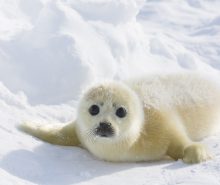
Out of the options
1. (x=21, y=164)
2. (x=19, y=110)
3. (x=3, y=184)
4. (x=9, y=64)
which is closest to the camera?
(x=3, y=184)

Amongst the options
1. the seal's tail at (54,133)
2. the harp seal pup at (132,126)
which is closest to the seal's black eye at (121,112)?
the harp seal pup at (132,126)

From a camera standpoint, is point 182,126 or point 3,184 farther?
point 182,126

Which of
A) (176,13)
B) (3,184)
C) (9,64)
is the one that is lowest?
(3,184)

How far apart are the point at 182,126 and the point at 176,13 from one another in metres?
6.32

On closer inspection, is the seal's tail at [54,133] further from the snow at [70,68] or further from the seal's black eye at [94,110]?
the seal's black eye at [94,110]

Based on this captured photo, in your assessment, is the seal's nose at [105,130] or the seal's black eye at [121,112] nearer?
the seal's nose at [105,130]

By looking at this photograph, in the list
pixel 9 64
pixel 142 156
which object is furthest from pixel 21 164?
pixel 9 64

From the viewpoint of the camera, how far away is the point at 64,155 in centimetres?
436

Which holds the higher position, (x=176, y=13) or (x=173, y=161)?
(x=176, y=13)

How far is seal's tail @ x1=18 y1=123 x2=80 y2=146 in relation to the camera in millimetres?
4633

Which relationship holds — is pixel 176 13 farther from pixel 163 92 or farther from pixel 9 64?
pixel 163 92

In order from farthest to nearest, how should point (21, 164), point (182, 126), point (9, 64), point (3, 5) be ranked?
point (3, 5) < point (9, 64) < point (182, 126) < point (21, 164)

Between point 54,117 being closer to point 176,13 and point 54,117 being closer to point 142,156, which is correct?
point 142,156

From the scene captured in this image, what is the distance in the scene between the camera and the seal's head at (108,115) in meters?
4.23
